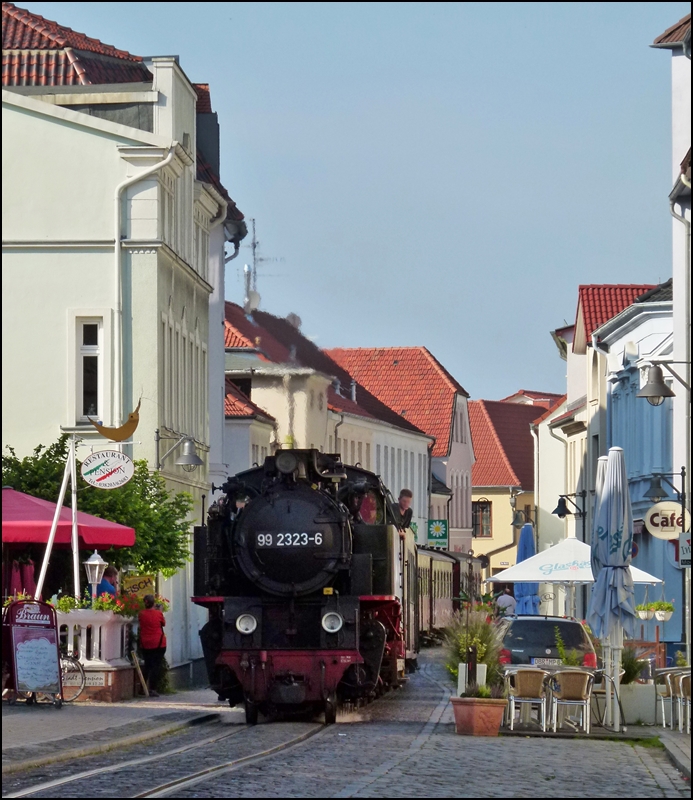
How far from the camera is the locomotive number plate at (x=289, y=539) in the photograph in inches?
800

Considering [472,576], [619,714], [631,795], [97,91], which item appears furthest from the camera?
[472,576]

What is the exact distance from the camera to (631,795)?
1223 cm

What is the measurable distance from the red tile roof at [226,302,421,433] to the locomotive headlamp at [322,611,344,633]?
37840 mm

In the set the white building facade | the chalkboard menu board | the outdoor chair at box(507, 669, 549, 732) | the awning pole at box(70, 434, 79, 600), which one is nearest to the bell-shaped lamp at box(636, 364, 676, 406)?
the outdoor chair at box(507, 669, 549, 732)

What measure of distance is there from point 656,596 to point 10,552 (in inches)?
731

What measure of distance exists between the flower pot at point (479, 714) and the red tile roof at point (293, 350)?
39774mm

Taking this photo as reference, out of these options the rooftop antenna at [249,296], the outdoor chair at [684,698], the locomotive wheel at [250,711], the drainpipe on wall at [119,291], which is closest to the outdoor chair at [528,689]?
the outdoor chair at [684,698]

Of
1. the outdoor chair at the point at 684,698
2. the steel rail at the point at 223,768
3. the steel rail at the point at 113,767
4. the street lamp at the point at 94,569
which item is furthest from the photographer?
the street lamp at the point at 94,569

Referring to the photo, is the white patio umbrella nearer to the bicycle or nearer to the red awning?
the red awning

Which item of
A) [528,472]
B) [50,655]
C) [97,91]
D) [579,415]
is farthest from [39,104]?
[528,472]

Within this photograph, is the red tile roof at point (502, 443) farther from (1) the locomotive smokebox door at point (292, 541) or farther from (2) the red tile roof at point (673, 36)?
(1) the locomotive smokebox door at point (292, 541)

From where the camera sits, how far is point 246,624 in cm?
2016

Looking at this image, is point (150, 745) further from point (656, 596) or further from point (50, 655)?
point (656, 596)

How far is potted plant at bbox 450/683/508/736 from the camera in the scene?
716 inches
